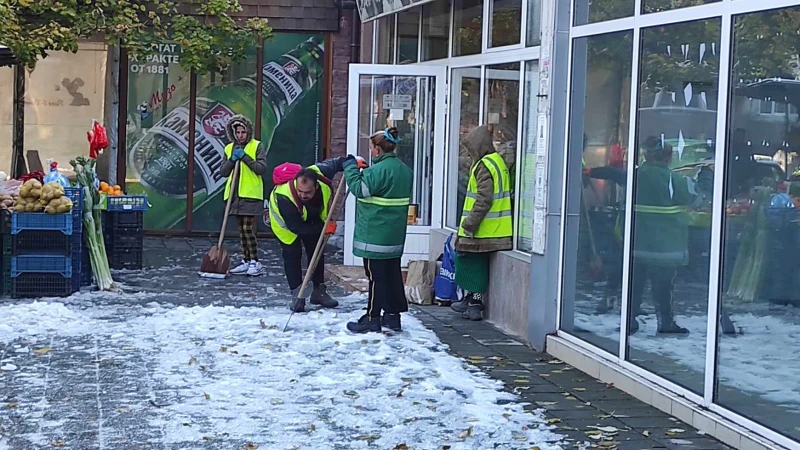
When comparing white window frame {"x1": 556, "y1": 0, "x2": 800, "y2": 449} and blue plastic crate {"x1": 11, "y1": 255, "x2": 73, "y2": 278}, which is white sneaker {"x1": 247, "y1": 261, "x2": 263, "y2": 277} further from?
white window frame {"x1": 556, "y1": 0, "x2": 800, "y2": 449}

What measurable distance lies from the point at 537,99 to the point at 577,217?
1181 mm

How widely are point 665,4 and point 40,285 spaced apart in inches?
244

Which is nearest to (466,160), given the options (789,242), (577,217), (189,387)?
(577,217)

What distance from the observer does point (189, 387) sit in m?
7.43

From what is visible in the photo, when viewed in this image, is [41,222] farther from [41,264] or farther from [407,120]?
[407,120]

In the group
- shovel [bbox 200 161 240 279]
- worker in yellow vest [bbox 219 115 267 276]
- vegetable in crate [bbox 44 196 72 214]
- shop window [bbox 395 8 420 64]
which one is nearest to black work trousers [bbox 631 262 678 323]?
vegetable in crate [bbox 44 196 72 214]

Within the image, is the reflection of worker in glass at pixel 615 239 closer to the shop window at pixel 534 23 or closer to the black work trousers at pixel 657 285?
the black work trousers at pixel 657 285

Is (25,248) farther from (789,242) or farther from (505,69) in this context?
(789,242)

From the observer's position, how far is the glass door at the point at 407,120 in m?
13.2

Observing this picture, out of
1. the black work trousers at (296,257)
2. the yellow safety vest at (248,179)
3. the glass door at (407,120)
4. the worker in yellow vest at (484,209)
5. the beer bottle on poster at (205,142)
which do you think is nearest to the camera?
the worker in yellow vest at (484,209)

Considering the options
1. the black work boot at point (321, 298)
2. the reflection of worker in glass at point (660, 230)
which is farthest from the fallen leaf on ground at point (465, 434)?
the black work boot at point (321, 298)

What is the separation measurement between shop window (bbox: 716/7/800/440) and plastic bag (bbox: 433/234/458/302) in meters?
4.45

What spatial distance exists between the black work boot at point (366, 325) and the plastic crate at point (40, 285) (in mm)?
2962

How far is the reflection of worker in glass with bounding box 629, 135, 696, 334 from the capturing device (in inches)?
278
